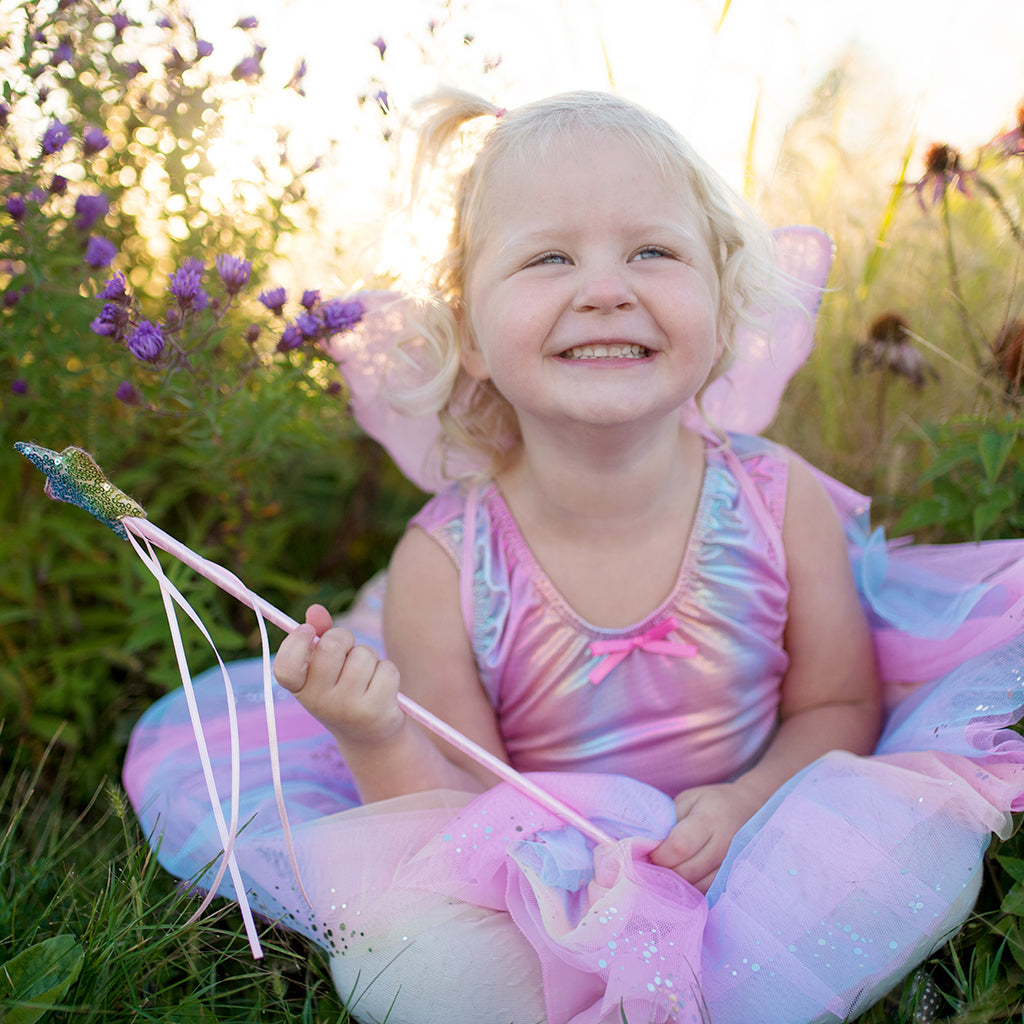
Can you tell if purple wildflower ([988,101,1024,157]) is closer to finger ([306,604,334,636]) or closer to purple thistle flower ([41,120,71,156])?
finger ([306,604,334,636])

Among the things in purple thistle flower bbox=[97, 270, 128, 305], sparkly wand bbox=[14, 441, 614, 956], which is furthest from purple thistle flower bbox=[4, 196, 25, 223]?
sparkly wand bbox=[14, 441, 614, 956]

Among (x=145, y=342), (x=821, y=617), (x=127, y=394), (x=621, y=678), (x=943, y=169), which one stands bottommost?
(x=621, y=678)

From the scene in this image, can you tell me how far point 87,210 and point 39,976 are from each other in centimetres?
130

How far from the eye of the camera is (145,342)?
147 centimetres

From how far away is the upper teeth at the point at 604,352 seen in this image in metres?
1.48

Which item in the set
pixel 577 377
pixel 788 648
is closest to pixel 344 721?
pixel 577 377

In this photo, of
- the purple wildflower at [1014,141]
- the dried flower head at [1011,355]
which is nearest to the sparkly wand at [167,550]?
the dried flower head at [1011,355]

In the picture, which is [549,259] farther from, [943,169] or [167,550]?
[943,169]

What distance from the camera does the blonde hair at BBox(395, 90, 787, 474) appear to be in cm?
152

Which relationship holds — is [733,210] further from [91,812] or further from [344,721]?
[91,812]

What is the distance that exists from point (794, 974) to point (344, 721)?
2.27 feet

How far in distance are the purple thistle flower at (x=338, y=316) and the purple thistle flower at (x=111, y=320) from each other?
0.33 m

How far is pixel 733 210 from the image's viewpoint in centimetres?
164

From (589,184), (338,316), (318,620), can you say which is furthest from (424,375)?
(318,620)
